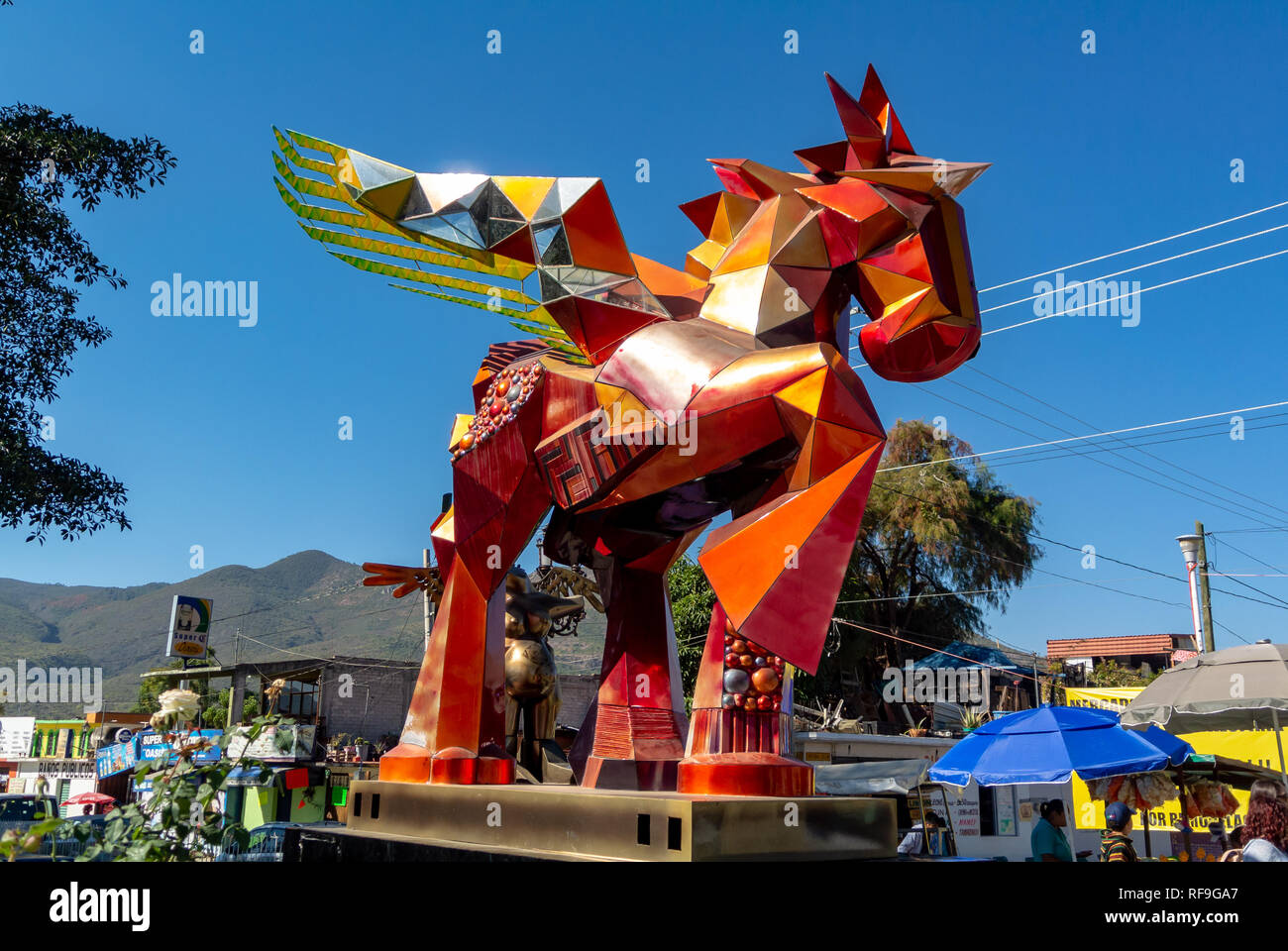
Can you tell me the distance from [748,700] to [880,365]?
5.16ft

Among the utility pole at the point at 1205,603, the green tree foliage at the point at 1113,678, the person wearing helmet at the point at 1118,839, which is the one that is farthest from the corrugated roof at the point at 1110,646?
the person wearing helmet at the point at 1118,839

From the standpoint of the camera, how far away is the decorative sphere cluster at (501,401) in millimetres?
4695

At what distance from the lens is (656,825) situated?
3.31 metres

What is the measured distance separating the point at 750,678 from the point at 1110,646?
127ft

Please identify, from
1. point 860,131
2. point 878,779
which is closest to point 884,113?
point 860,131

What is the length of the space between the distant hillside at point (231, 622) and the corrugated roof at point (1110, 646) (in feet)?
209

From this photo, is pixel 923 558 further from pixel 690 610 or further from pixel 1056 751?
pixel 1056 751

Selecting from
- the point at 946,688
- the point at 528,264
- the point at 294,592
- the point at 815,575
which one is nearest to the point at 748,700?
the point at 815,575

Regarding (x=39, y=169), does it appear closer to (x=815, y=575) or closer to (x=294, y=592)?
(x=815, y=575)

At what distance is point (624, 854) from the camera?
3.43 metres

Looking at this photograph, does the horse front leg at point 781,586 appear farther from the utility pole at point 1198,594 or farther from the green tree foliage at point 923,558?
the green tree foliage at point 923,558

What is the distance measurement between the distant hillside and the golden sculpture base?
95585mm
